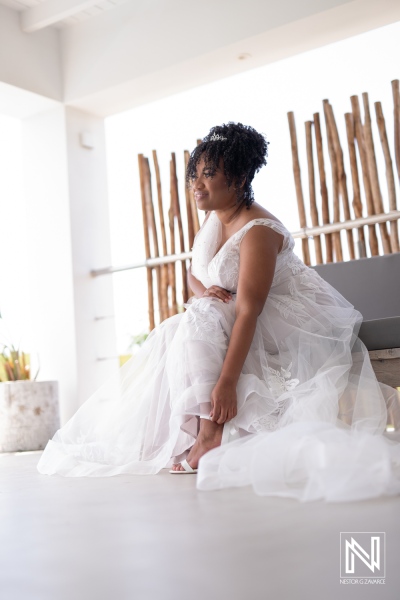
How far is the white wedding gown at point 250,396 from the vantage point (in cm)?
169

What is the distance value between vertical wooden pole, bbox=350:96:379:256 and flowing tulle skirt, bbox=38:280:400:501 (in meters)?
1.31

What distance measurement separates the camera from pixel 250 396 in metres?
2.11

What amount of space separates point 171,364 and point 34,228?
3051mm

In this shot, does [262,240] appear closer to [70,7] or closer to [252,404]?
[252,404]

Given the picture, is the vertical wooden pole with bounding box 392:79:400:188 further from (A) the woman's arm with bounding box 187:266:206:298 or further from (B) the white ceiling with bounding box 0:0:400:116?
(A) the woman's arm with bounding box 187:266:206:298

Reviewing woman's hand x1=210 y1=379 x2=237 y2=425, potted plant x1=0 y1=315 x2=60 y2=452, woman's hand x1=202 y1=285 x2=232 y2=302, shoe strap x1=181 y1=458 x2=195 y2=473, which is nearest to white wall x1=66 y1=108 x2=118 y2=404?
potted plant x1=0 y1=315 x2=60 y2=452

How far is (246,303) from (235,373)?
0.82ft

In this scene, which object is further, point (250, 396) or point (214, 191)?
point (214, 191)

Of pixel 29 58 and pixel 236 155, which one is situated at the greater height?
pixel 29 58

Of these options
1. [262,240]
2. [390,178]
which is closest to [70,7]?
[390,178]

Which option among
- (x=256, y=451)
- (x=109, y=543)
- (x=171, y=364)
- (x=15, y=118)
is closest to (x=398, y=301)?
(x=171, y=364)

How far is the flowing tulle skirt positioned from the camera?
1.68 metres

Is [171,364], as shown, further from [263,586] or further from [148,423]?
[263,586]

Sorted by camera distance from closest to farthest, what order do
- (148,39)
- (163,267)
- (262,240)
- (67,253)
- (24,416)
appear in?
(262,240)
(24,416)
(148,39)
(163,267)
(67,253)
